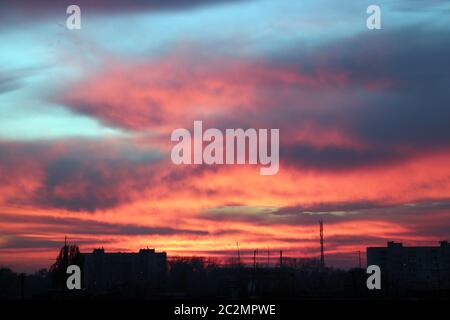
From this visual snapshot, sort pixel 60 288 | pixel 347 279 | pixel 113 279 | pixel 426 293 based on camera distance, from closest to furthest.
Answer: pixel 426 293, pixel 60 288, pixel 347 279, pixel 113 279

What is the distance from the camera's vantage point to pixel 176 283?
186m

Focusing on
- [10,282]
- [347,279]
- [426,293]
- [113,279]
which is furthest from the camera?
[113,279]
